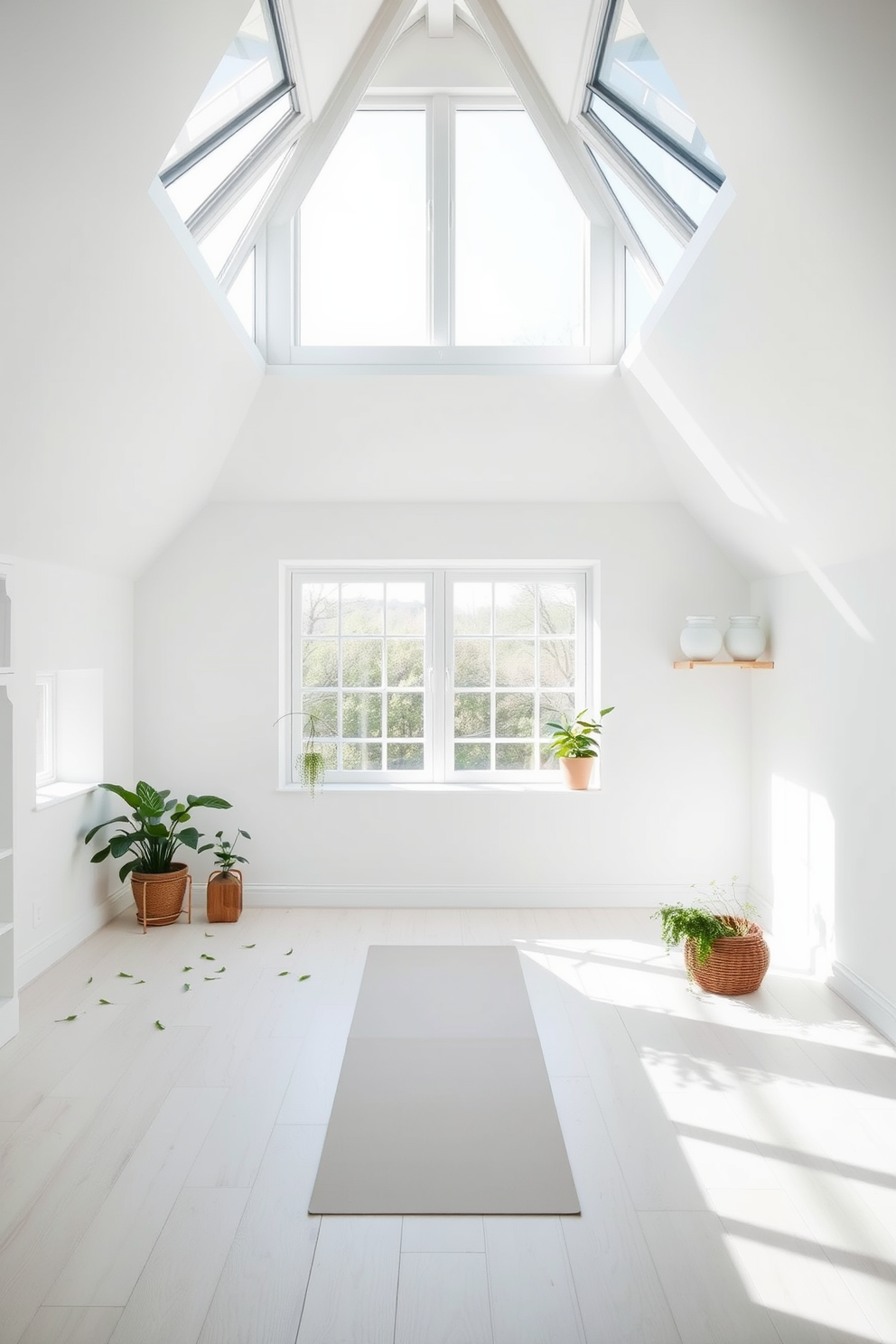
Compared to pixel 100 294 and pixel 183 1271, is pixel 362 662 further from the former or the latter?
pixel 183 1271

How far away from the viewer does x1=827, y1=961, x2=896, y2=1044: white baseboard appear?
328cm

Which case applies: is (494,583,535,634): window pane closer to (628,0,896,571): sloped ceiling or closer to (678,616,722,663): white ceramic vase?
(678,616,722,663): white ceramic vase

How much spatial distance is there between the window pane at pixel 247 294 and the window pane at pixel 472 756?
250 cm

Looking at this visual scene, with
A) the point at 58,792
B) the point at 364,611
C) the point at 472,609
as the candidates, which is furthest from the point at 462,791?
the point at 58,792

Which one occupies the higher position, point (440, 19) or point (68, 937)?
point (440, 19)

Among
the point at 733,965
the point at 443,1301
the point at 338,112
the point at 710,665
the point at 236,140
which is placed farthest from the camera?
the point at 710,665

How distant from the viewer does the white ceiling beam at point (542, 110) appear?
11.9 ft

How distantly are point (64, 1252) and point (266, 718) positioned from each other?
10.0ft

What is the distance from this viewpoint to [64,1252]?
208 cm

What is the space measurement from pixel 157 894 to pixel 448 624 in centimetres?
218

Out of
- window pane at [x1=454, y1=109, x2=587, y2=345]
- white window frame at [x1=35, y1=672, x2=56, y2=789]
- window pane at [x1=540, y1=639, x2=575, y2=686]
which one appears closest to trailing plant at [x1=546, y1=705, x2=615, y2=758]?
window pane at [x1=540, y1=639, x2=575, y2=686]

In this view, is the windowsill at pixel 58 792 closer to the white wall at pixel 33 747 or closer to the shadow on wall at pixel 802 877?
the white wall at pixel 33 747

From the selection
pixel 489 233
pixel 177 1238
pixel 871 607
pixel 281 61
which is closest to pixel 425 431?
pixel 489 233

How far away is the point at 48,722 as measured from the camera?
443 cm
